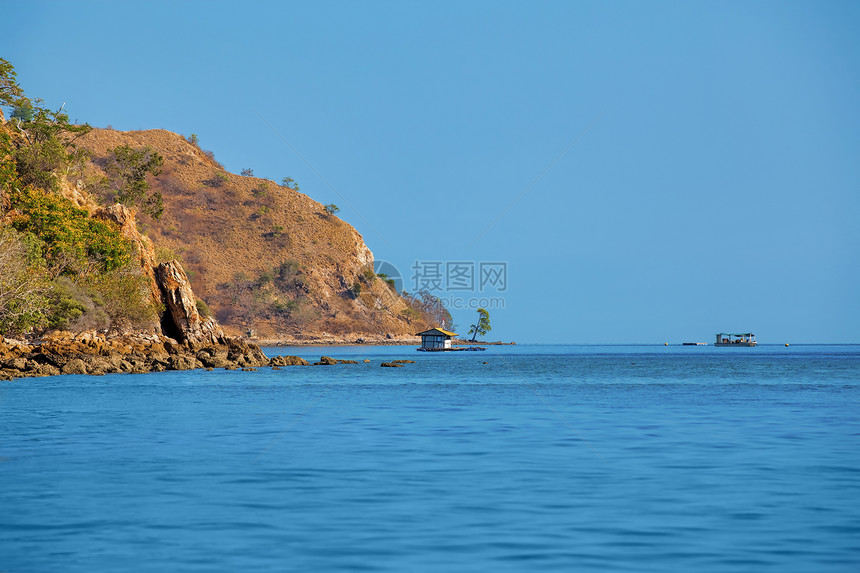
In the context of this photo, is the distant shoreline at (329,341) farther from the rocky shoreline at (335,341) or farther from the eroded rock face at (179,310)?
the eroded rock face at (179,310)

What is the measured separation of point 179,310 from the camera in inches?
2810

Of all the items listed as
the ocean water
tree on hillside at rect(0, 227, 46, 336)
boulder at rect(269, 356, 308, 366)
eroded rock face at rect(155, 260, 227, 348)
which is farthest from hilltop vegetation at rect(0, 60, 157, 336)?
the ocean water

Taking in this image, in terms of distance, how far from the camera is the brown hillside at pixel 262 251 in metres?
142

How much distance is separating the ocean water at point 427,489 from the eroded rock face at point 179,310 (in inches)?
1733

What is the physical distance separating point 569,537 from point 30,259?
50344 mm

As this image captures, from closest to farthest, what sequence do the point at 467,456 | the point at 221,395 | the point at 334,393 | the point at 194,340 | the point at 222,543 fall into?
the point at 222,543 < the point at 467,456 < the point at 221,395 < the point at 334,393 < the point at 194,340

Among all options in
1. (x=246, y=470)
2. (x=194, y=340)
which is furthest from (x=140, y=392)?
(x=194, y=340)

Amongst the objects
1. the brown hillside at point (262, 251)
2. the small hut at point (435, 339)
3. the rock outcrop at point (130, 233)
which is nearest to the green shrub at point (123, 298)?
the rock outcrop at point (130, 233)

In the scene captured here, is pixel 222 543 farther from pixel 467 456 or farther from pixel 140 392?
pixel 140 392

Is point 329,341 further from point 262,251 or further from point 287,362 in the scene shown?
point 287,362

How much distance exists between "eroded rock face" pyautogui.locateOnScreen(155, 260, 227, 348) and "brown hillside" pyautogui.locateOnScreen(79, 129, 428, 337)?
63.1 m

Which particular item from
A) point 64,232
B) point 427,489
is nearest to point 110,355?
point 64,232

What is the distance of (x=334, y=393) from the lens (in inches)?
1470

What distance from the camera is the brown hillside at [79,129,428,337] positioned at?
142 m
